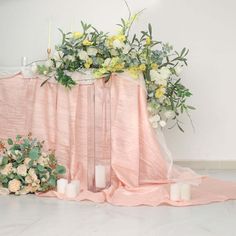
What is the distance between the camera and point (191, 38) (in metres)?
2.77

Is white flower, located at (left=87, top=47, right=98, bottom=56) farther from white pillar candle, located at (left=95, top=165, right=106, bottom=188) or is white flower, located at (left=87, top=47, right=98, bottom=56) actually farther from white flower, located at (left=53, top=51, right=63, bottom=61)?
white pillar candle, located at (left=95, top=165, right=106, bottom=188)

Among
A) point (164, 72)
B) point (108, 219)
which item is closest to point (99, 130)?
point (164, 72)

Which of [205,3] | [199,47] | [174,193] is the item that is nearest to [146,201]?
[174,193]

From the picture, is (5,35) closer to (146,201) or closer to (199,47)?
(199,47)

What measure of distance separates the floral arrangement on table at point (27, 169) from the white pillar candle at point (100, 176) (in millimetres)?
180

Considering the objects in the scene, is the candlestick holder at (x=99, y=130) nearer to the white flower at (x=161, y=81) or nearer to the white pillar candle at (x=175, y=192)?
the white flower at (x=161, y=81)

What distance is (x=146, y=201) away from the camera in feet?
6.19

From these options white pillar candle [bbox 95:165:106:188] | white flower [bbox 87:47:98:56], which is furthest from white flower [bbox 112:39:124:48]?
white pillar candle [bbox 95:165:106:188]

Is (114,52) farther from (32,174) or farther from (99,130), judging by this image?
(32,174)

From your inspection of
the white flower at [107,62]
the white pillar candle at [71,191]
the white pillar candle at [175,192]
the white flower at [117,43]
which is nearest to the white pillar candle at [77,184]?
the white pillar candle at [71,191]

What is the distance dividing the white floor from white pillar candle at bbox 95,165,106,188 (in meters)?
0.19

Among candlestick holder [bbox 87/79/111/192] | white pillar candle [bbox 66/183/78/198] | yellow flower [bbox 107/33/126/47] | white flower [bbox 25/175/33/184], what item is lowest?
white pillar candle [bbox 66/183/78/198]

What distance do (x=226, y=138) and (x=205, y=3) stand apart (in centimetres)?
89

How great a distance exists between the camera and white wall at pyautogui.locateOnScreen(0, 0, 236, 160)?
276cm
